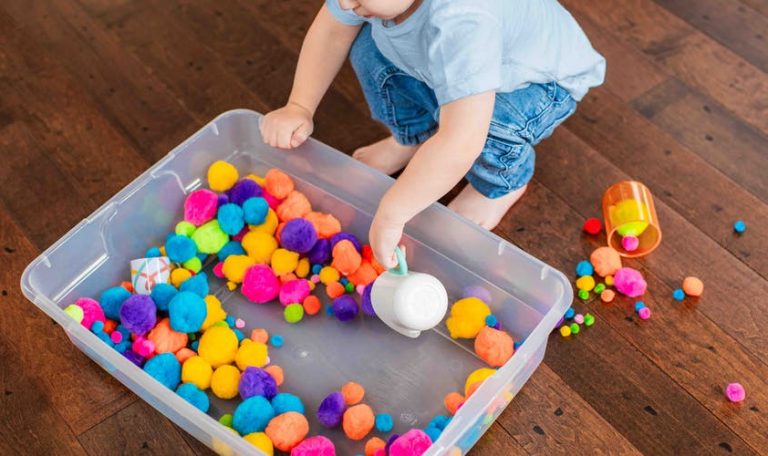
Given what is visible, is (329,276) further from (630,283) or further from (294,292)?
(630,283)

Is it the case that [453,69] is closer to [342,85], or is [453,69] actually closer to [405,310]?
[405,310]

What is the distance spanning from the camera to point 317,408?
0.97 meters

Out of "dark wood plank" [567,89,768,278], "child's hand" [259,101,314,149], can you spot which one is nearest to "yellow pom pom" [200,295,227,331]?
"child's hand" [259,101,314,149]

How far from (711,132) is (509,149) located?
39cm

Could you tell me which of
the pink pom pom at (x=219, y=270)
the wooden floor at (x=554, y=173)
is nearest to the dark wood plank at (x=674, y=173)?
the wooden floor at (x=554, y=173)

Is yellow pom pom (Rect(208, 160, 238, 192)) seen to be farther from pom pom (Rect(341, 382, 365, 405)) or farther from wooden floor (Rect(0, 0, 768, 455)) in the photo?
pom pom (Rect(341, 382, 365, 405))

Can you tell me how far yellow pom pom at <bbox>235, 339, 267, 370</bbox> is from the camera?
99 centimetres

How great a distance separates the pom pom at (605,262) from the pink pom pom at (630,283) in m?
0.01

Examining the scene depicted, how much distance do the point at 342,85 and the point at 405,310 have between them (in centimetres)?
50

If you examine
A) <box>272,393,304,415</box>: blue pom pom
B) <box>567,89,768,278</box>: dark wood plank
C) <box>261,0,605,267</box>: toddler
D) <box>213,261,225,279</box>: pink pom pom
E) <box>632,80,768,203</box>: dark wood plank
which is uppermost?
<box>261,0,605,267</box>: toddler

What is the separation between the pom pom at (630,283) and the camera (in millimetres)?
1055

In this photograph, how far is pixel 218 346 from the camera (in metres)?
0.98

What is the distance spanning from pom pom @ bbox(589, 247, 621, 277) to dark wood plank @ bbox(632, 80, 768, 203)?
24cm

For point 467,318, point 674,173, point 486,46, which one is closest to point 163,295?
point 467,318
